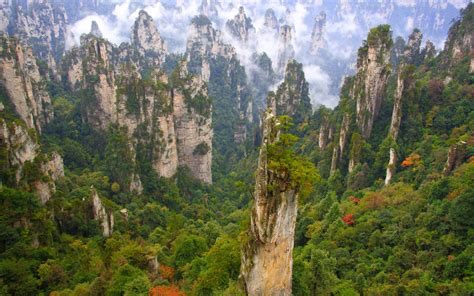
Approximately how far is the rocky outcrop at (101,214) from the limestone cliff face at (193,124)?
25248mm

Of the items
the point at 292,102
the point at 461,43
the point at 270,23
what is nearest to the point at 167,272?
the point at 461,43

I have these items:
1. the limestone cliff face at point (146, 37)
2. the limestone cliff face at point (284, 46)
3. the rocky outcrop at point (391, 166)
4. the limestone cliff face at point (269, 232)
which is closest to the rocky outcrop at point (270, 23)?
the limestone cliff face at point (284, 46)

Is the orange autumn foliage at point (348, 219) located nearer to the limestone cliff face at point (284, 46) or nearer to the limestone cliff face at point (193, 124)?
the limestone cliff face at point (193, 124)

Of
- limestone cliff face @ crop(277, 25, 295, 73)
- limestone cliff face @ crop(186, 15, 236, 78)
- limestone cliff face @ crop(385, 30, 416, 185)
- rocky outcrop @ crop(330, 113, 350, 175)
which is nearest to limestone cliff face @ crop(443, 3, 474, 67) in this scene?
limestone cliff face @ crop(385, 30, 416, 185)

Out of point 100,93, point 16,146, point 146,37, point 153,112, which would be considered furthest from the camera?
point 146,37

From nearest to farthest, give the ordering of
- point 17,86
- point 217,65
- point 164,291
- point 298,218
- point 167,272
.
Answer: point 164,291
point 167,272
point 298,218
point 17,86
point 217,65

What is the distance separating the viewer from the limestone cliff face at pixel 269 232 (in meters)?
18.7

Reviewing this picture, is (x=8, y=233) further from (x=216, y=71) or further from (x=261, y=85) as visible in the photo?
(x=261, y=85)

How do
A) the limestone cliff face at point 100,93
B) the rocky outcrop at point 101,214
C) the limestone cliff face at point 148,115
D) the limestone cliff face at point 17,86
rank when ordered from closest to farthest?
1. the rocky outcrop at point 101,214
2. the limestone cliff face at point 17,86
3. the limestone cliff face at point 148,115
4. the limestone cliff face at point 100,93

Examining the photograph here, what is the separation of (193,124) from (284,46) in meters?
97.2

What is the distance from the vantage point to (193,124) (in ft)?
204

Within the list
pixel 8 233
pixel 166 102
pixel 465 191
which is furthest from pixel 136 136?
pixel 465 191

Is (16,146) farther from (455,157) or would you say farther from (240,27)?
(240,27)

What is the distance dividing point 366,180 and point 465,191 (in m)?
18.6
